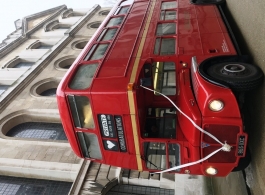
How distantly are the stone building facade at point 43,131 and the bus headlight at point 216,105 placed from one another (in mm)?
4609

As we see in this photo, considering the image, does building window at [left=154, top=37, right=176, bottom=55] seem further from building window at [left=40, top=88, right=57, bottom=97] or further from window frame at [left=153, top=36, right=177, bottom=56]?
building window at [left=40, top=88, right=57, bottom=97]

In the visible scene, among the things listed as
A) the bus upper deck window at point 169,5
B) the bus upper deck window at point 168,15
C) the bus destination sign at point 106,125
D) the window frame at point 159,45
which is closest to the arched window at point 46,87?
the bus upper deck window at point 169,5

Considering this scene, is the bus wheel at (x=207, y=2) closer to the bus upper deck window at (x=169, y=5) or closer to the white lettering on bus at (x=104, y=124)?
the bus upper deck window at (x=169, y=5)

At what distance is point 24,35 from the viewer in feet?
66.7

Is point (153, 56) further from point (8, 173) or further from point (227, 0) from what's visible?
point (8, 173)

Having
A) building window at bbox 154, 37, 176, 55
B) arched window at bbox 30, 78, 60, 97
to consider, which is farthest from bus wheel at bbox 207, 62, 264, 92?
arched window at bbox 30, 78, 60, 97

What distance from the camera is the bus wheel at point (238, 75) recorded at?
4.66m

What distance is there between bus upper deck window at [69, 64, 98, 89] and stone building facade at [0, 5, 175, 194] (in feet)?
13.7

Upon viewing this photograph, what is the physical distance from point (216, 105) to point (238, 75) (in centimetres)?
86

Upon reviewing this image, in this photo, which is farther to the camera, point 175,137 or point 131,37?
point 131,37

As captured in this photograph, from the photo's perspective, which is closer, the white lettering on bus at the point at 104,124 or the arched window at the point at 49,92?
the white lettering on bus at the point at 104,124

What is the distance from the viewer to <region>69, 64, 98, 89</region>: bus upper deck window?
18.8ft

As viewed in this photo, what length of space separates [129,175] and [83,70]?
433 centimetres

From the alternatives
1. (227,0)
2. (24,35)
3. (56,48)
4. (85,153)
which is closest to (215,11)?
(227,0)
